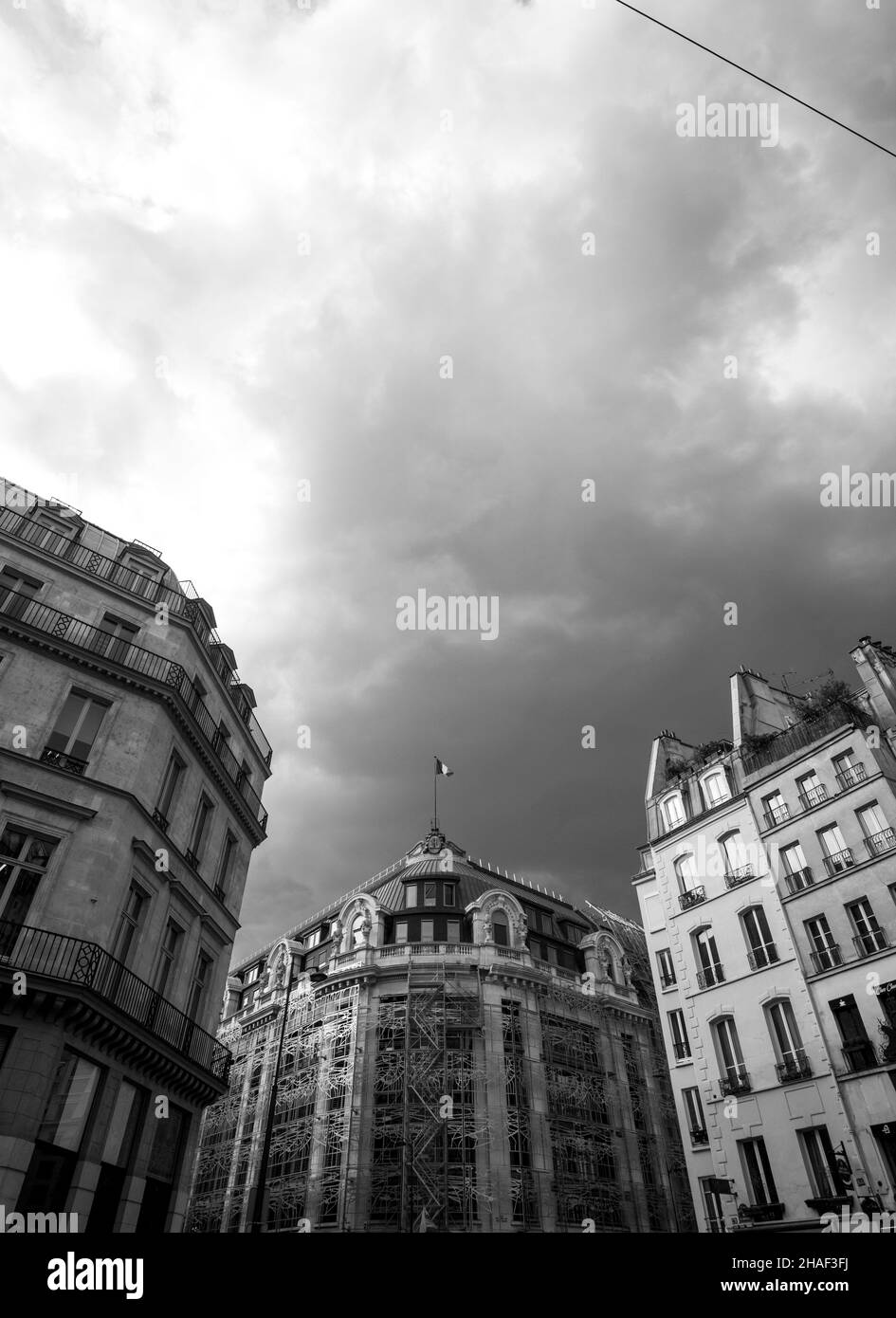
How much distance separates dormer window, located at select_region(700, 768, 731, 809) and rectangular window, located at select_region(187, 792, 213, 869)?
21.5 metres

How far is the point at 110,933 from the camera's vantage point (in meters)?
18.3

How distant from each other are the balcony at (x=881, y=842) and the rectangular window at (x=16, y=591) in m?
27.8

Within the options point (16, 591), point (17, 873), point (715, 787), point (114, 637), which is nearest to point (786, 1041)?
point (715, 787)

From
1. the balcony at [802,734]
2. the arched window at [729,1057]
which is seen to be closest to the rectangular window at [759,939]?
the arched window at [729,1057]

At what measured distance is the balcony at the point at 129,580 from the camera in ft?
75.4

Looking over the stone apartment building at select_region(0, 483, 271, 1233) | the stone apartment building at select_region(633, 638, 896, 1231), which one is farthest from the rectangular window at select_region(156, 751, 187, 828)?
the stone apartment building at select_region(633, 638, 896, 1231)

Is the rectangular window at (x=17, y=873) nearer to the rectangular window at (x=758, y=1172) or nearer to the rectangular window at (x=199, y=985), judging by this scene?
the rectangular window at (x=199, y=985)

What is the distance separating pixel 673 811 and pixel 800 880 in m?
7.76

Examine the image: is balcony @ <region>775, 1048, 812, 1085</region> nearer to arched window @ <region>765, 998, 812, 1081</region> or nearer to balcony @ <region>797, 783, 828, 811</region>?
arched window @ <region>765, 998, 812, 1081</region>
